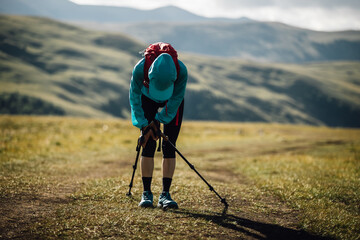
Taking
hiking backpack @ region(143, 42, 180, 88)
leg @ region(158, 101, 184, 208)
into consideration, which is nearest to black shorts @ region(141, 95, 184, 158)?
leg @ region(158, 101, 184, 208)

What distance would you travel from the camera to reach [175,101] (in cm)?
783

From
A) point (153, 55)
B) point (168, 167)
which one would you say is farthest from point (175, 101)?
point (168, 167)

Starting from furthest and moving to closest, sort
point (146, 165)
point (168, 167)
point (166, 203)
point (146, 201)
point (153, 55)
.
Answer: point (168, 167) < point (146, 165) < point (146, 201) < point (166, 203) < point (153, 55)

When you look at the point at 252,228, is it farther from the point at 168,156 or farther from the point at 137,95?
the point at 137,95

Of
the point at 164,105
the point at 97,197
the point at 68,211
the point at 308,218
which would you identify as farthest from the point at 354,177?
the point at 68,211

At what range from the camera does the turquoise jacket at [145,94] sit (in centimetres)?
764

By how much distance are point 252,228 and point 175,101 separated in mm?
3541

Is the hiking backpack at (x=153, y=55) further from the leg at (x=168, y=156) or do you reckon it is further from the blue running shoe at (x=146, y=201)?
the blue running shoe at (x=146, y=201)

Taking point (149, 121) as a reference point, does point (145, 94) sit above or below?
above

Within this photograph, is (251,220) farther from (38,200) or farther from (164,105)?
(38,200)

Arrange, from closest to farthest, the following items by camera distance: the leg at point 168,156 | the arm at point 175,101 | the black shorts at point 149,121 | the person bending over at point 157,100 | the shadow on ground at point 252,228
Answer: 1. the shadow on ground at point 252,228
2. the person bending over at point 157,100
3. the arm at point 175,101
4. the black shorts at point 149,121
5. the leg at point 168,156

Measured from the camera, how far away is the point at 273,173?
Answer: 14922 mm

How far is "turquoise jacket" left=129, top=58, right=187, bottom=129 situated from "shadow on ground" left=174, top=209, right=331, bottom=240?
2.39 metres

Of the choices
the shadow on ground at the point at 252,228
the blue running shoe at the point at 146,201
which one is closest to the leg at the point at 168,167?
the blue running shoe at the point at 146,201
